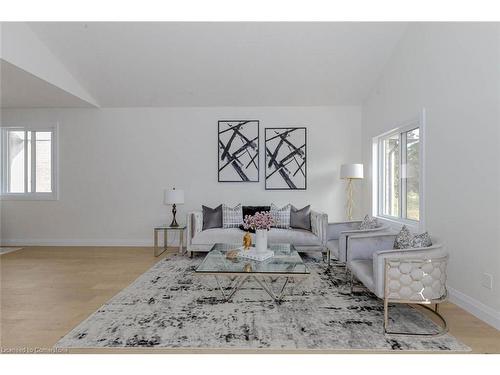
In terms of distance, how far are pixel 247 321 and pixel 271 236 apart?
223 cm

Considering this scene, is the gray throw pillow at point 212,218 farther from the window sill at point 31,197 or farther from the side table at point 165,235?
the window sill at point 31,197

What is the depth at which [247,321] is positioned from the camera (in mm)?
2664

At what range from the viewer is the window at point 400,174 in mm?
4145

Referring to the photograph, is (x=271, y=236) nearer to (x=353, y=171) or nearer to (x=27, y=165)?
(x=353, y=171)

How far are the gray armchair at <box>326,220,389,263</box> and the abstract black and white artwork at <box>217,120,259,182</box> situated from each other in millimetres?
1984

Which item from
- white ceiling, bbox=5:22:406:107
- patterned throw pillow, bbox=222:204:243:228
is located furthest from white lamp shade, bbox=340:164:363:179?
patterned throw pillow, bbox=222:204:243:228

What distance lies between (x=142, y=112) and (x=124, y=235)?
2.50 meters

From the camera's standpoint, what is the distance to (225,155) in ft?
19.3

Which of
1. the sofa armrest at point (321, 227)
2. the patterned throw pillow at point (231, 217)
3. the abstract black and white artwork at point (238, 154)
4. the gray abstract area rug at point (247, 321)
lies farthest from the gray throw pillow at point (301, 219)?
the gray abstract area rug at point (247, 321)

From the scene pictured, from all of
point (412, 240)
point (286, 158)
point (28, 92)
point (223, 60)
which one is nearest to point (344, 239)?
point (412, 240)

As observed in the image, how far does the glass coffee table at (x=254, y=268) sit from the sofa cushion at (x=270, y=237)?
104 centimetres

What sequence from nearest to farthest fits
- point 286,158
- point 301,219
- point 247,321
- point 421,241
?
1. point 247,321
2. point 421,241
3. point 301,219
4. point 286,158

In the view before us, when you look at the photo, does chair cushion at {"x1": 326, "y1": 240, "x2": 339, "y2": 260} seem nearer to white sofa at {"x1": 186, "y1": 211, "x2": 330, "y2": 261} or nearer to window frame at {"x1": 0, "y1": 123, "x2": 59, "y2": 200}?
white sofa at {"x1": 186, "y1": 211, "x2": 330, "y2": 261}
